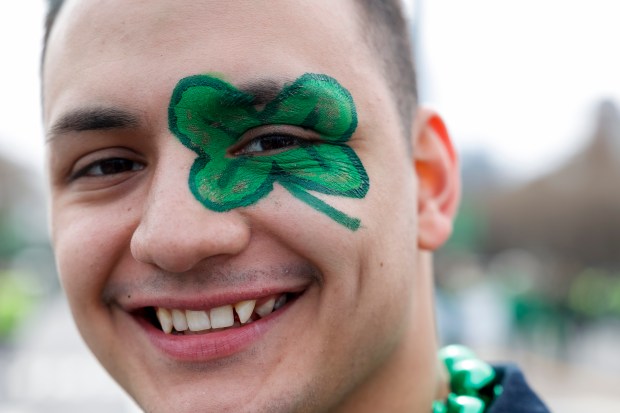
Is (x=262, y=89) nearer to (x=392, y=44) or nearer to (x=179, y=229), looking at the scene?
(x=179, y=229)

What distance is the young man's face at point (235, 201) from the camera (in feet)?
5.04

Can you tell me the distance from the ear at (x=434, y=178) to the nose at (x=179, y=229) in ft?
2.13

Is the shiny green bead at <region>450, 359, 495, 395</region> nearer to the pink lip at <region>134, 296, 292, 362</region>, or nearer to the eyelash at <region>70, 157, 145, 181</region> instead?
the pink lip at <region>134, 296, 292, 362</region>

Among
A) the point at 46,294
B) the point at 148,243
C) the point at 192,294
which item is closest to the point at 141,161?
the point at 148,243

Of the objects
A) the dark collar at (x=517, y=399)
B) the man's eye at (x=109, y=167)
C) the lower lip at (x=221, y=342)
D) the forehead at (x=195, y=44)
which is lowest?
the dark collar at (x=517, y=399)

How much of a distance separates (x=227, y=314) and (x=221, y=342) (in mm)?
72

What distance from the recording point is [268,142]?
5.36ft

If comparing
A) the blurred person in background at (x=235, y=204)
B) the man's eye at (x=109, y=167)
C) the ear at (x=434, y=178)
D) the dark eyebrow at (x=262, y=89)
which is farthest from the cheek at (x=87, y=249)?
the ear at (x=434, y=178)

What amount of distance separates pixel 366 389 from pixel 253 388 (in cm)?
37

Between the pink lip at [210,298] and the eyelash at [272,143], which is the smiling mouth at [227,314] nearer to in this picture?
the pink lip at [210,298]

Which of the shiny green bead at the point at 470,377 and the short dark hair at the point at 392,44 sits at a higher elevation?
the short dark hair at the point at 392,44

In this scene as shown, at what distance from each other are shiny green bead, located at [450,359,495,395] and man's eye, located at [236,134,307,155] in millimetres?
948

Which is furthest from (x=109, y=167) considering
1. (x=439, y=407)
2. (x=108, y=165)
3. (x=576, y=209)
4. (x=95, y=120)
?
(x=576, y=209)

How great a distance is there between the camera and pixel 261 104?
157 centimetres
